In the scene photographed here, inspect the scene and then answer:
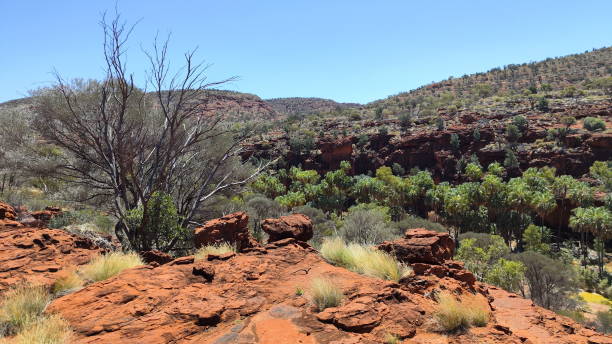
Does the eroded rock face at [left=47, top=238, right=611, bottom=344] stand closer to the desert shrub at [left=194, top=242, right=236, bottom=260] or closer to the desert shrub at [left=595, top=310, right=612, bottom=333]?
the desert shrub at [left=194, top=242, right=236, bottom=260]

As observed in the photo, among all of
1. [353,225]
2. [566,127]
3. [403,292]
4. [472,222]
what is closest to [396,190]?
[472,222]

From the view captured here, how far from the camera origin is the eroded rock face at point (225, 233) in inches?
324

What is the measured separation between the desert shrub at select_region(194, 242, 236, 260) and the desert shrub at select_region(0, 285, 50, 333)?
2.58m

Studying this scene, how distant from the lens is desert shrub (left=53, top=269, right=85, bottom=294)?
5.77 meters

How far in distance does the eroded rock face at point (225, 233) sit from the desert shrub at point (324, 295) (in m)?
3.44

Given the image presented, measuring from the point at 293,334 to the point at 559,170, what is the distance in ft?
203

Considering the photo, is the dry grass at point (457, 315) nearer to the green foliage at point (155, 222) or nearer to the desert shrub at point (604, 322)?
the green foliage at point (155, 222)

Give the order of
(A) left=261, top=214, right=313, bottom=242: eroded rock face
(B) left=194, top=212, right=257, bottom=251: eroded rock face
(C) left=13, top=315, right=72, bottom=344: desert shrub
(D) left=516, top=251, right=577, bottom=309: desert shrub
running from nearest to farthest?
(C) left=13, top=315, right=72, bottom=344: desert shrub, (A) left=261, top=214, right=313, bottom=242: eroded rock face, (B) left=194, top=212, right=257, bottom=251: eroded rock face, (D) left=516, top=251, right=577, bottom=309: desert shrub

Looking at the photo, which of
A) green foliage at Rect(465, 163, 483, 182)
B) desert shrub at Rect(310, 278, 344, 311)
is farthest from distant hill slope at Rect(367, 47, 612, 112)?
desert shrub at Rect(310, 278, 344, 311)

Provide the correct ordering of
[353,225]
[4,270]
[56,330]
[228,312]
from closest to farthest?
[56,330], [228,312], [4,270], [353,225]

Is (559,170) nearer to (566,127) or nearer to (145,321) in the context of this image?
(566,127)

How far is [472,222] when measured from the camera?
43.1m

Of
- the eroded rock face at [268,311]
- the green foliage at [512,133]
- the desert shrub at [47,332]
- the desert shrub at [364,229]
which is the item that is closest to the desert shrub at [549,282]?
the desert shrub at [364,229]

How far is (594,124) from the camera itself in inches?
2200
